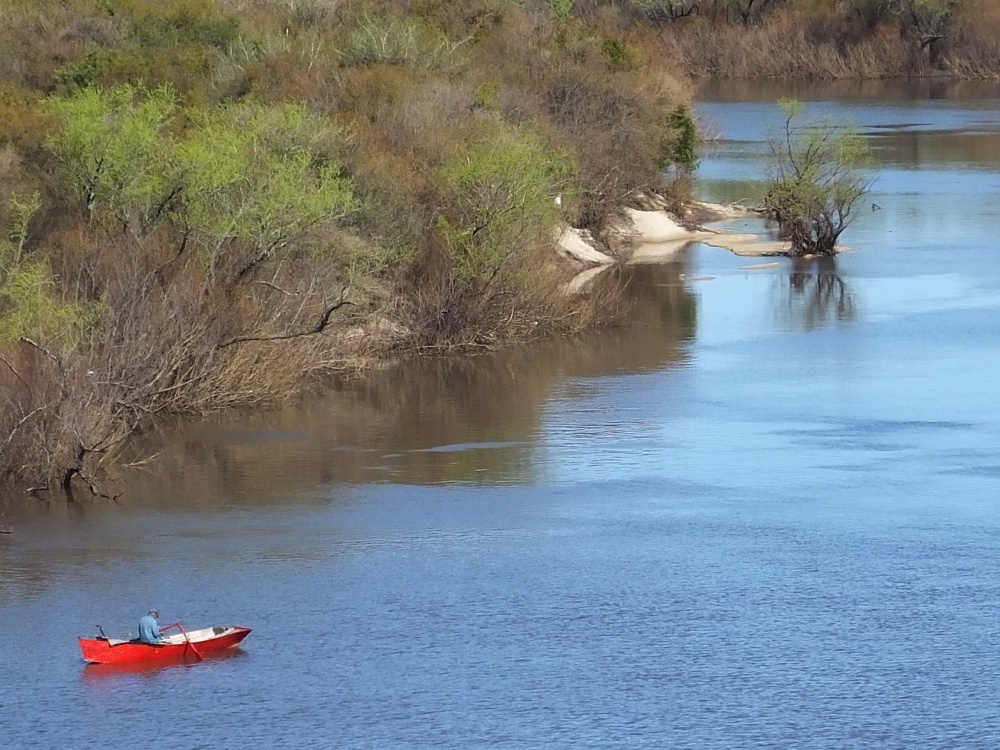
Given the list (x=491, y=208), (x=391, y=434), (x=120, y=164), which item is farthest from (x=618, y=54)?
(x=391, y=434)

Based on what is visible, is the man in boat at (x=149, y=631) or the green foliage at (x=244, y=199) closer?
the man in boat at (x=149, y=631)

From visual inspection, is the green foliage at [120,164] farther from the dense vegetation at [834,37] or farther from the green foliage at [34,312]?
the dense vegetation at [834,37]

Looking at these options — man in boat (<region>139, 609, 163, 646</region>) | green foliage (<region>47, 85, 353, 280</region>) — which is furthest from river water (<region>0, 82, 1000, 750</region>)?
green foliage (<region>47, 85, 353, 280</region>)

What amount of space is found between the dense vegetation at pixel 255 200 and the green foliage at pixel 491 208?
6cm

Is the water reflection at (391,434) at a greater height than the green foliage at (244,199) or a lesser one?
lesser

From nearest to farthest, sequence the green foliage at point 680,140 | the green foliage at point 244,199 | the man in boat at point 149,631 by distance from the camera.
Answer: the man in boat at point 149,631, the green foliage at point 244,199, the green foliage at point 680,140

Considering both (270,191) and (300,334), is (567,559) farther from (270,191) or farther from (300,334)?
(270,191)

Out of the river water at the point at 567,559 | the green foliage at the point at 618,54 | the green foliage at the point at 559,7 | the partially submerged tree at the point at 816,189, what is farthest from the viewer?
the green foliage at the point at 559,7

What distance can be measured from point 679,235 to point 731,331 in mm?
17942

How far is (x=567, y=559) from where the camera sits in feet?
101

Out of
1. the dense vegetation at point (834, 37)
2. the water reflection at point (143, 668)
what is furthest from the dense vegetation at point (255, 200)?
the dense vegetation at point (834, 37)

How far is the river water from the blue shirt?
1.80 ft

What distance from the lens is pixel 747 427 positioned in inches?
1550

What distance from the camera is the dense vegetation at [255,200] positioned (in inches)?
1503
